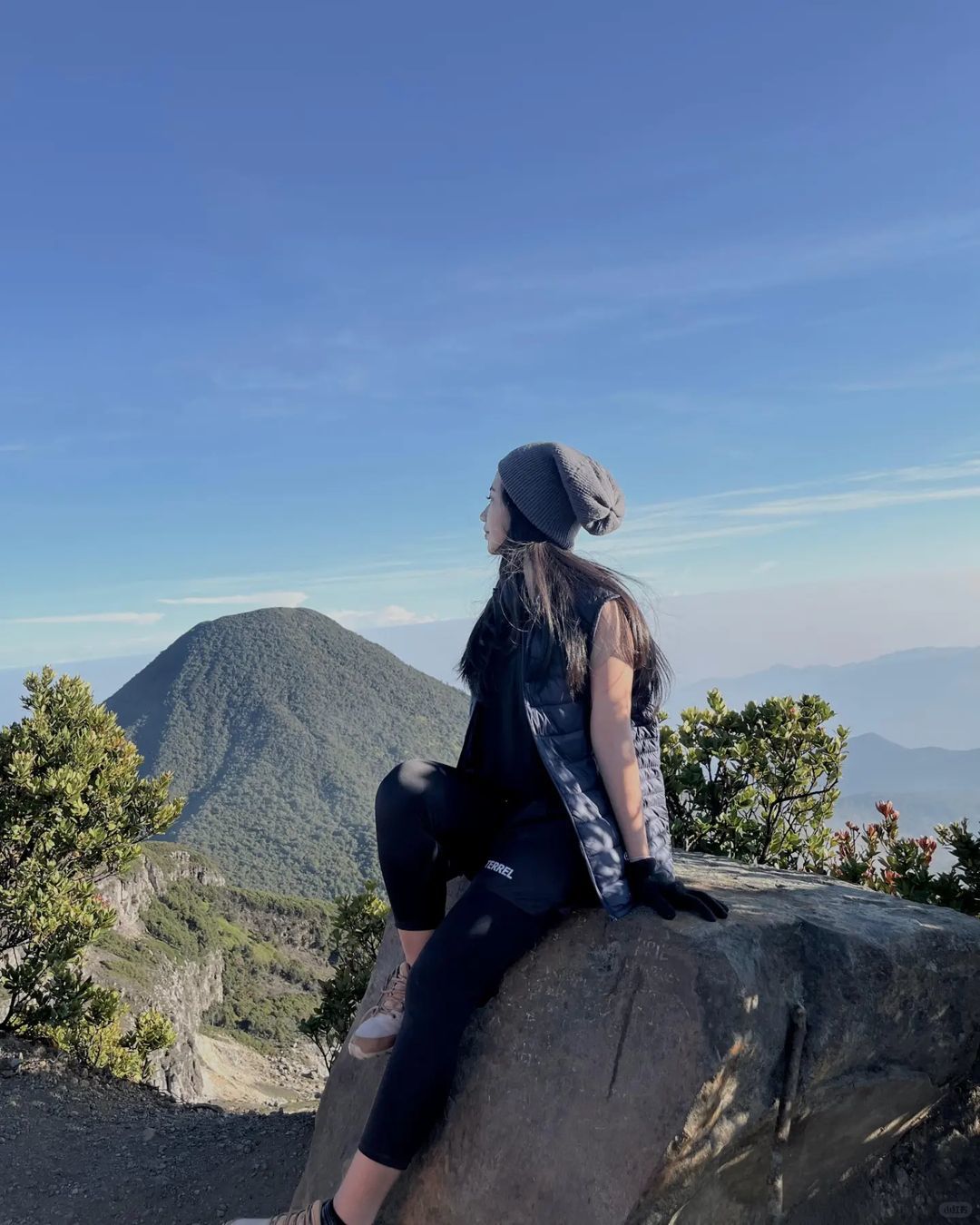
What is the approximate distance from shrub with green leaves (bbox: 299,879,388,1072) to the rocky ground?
2.90 feet

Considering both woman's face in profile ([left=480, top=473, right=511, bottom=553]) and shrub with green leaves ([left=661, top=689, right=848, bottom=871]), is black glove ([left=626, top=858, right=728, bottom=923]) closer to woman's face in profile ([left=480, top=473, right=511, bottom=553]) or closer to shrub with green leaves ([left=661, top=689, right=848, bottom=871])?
woman's face in profile ([left=480, top=473, right=511, bottom=553])

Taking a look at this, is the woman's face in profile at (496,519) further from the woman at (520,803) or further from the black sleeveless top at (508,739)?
the black sleeveless top at (508,739)

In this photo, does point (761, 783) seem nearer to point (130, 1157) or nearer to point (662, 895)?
point (662, 895)

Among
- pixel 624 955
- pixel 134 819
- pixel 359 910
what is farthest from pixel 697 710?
pixel 134 819

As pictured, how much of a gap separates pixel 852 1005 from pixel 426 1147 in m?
1.73

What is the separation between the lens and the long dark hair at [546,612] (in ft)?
11.2

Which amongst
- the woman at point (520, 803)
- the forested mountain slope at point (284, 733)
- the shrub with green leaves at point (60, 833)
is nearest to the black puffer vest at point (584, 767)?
the woman at point (520, 803)

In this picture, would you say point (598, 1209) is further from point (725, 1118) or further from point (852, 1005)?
point (852, 1005)

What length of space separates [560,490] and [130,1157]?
17.5 ft

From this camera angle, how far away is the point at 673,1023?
3.13 m

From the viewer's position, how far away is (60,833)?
866 cm

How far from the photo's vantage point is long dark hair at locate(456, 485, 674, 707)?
135 inches

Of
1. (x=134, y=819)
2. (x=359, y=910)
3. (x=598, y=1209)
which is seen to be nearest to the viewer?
(x=598, y=1209)

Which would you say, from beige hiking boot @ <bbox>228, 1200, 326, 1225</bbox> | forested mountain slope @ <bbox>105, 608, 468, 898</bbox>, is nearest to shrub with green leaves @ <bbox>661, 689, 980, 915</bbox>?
beige hiking boot @ <bbox>228, 1200, 326, 1225</bbox>
